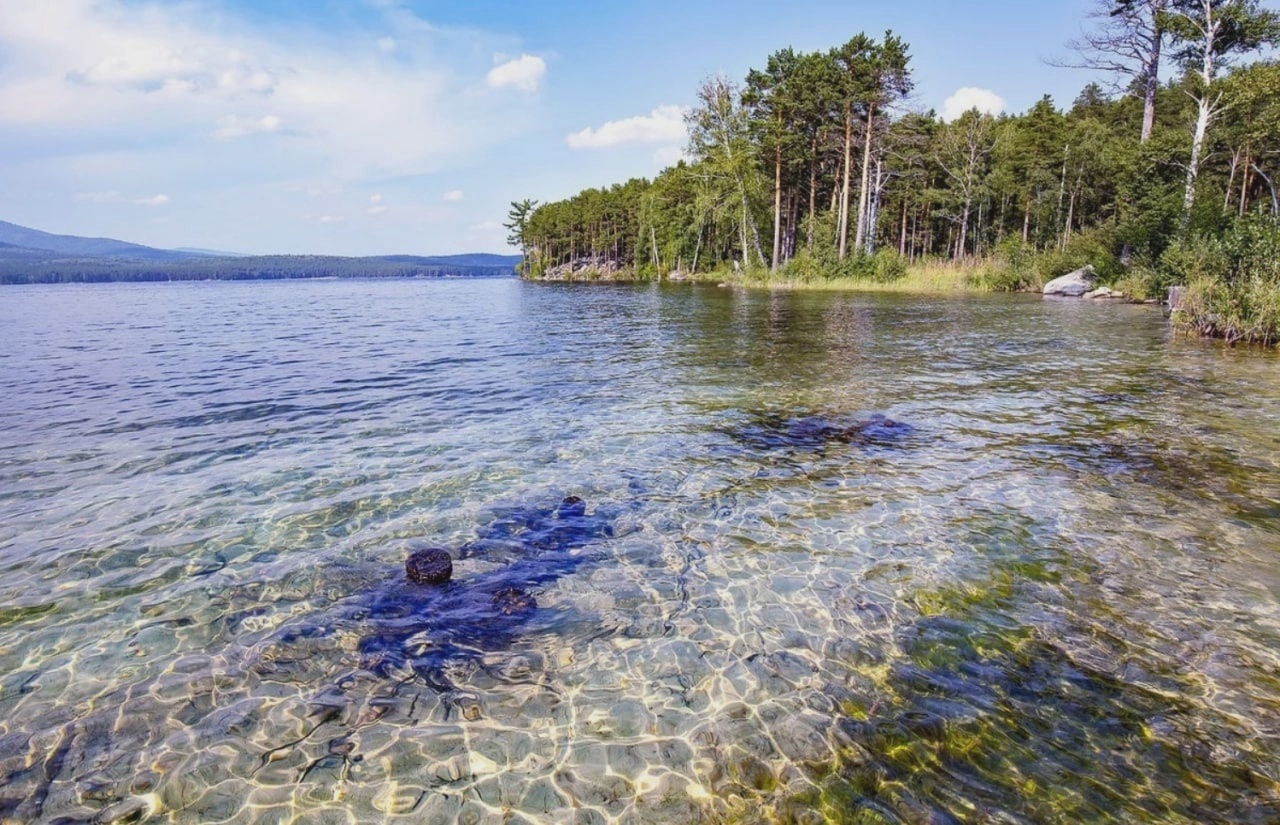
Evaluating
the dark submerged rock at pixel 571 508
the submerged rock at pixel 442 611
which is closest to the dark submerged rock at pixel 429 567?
the submerged rock at pixel 442 611

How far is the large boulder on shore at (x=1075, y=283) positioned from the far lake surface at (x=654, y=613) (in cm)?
2776

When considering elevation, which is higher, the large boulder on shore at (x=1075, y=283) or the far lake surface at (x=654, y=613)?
the large boulder on shore at (x=1075, y=283)

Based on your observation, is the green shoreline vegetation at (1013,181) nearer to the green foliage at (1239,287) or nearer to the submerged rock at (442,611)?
the green foliage at (1239,287)

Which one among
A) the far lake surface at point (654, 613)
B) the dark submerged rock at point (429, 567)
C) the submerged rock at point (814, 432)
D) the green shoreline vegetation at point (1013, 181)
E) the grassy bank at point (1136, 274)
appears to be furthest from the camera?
the green shoreline vegetation at point (1013, 181)

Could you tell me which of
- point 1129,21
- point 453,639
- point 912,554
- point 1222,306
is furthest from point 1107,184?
point 453,639

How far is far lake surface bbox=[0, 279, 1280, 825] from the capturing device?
12.0ft

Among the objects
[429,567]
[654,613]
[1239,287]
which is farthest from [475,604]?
[1239,287]

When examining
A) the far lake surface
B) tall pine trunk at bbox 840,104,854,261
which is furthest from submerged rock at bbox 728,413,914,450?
tall pine trunk at bbox 840,104,854,261

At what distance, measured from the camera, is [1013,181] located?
5800 cm

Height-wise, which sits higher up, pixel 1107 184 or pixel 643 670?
pixel 1107 184

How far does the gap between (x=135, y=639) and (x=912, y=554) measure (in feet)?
23.6

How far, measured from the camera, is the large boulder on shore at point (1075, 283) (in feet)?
118

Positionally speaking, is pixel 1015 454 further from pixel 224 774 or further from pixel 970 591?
pixel 224 774

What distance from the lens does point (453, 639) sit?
5105 millimetres
